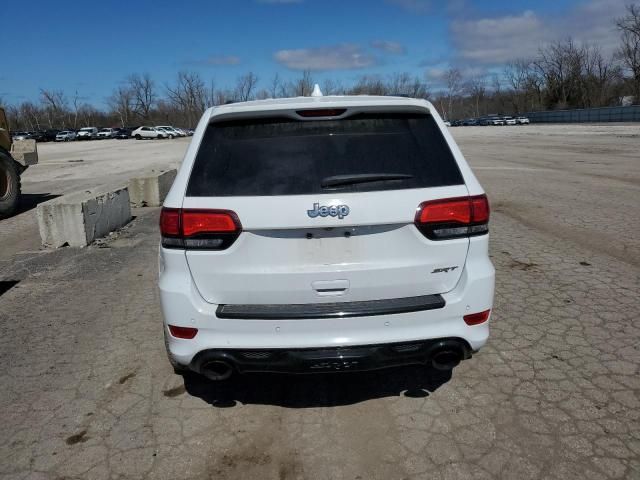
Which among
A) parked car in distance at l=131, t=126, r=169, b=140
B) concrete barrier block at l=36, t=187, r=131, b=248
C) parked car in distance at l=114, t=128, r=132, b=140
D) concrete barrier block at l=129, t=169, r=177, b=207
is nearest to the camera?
concrete barrier block at l=36, t=187, r=131, b=248

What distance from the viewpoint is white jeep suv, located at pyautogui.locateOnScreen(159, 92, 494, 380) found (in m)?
2.44

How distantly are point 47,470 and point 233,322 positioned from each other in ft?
4.07

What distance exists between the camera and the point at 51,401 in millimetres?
3123

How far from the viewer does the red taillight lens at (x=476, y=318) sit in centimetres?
262

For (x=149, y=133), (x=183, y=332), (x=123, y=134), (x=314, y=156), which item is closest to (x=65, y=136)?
(x=123, y=134)

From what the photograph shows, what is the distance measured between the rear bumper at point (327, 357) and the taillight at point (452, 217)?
0.58 meters

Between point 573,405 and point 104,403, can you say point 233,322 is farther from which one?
point 573,405

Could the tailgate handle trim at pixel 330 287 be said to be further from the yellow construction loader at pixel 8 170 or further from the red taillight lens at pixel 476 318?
the yellow construction loader at pixel 8 170

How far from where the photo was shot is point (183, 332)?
257 cm

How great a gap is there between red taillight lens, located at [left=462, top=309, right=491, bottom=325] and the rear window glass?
0.72m

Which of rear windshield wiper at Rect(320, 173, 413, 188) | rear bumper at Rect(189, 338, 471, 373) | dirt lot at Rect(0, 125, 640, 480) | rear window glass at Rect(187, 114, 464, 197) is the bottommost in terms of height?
dirt lot at Rect(0, 125, 640, 480)

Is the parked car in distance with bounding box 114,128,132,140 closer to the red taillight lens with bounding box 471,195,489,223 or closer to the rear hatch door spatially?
the rear hatch door

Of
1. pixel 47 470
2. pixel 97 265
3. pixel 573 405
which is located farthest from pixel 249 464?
pixel 97 265

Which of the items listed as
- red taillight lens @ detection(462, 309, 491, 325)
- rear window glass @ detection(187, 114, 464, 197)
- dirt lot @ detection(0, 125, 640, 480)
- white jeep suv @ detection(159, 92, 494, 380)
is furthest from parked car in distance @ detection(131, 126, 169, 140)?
red taillight lens @ detection(462, 309, 491, 325)
